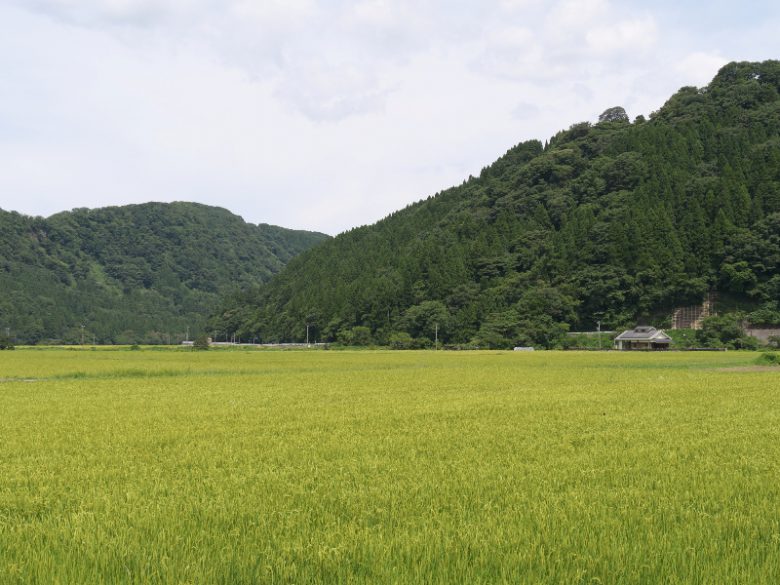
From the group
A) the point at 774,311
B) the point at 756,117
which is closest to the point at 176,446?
the point at 774,311

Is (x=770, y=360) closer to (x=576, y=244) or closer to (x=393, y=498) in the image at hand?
(x=393, y=498)

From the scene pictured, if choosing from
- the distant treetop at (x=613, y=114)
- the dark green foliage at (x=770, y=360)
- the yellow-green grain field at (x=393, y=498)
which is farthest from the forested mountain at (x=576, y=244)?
the yellow-green grain field at (x=393, y=498)

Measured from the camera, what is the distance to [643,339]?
90750mm

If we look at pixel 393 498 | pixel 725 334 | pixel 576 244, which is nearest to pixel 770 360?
pixel 725 334

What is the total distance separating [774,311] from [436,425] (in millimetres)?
92761

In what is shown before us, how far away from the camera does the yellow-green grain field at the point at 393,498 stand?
180 inches

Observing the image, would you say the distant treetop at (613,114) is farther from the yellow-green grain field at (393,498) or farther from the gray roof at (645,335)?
the yellow-green grain field at (393,498)

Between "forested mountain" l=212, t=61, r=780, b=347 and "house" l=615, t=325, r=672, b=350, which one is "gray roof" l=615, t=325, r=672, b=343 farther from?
"forested mountain" l=212, t=61, r=780, b=347

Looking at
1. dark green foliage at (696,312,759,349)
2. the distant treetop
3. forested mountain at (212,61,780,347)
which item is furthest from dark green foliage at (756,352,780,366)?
the distant treetop

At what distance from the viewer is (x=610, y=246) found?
110562mm

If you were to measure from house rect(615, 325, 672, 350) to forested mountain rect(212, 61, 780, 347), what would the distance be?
6774mm

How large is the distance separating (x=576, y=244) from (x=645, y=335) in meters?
31.5

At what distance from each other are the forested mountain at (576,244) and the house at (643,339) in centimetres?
677

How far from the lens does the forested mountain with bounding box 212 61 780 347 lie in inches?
3932
